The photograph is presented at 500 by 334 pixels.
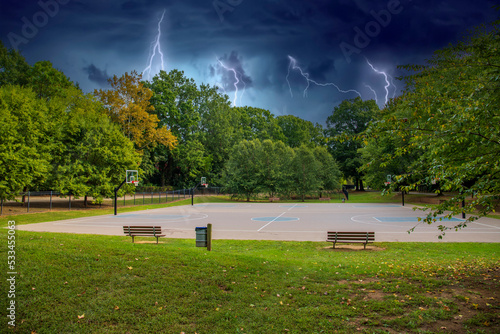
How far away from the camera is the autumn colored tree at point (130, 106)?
139 ft

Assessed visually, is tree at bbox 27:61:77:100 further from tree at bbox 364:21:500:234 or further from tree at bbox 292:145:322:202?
tree at bbox 364:21:500:234

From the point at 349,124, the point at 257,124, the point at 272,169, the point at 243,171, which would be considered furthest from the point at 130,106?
the point at 349,124

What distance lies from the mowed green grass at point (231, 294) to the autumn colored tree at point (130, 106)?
121 ft

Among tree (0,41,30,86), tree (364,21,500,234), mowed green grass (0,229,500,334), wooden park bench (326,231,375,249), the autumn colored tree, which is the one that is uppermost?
tree (0,41,30,86)

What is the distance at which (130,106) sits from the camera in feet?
140

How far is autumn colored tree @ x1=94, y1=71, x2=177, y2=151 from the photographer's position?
139 ft

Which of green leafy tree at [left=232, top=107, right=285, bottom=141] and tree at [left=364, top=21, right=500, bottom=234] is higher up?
green leafy tree at [left=232, top=107, right=285, bottom=141]

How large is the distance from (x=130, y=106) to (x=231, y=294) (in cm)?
4067

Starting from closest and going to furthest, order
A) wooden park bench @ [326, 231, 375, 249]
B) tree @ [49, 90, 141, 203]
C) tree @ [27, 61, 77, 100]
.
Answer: wooden park bench @ [326, 231, 375, 249] < tree @ [49, 90, 141, 203] < tree @ [27, 61, 77, 100]

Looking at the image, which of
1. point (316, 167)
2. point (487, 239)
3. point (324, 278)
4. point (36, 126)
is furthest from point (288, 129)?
point (324, 278)

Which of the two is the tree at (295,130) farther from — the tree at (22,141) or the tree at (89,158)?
the tree at (22,141)

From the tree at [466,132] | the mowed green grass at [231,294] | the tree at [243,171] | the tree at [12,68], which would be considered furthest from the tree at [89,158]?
the tree at [466,132]

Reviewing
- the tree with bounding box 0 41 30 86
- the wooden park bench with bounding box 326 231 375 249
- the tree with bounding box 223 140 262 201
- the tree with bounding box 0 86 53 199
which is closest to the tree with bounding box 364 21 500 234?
the wooden park bench with bounding box 326 231 375 249

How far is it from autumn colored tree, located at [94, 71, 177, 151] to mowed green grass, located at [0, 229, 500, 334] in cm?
3675
